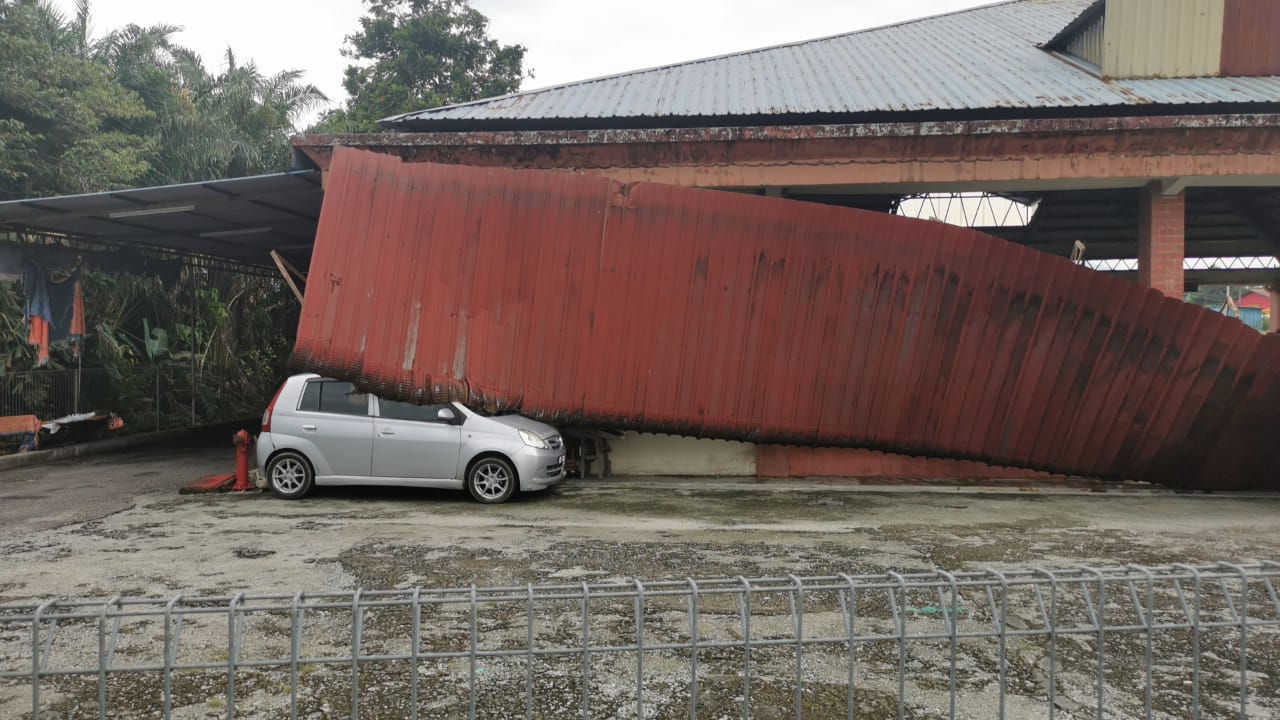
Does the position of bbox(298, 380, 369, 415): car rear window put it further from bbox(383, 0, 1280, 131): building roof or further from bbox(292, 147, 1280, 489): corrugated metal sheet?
bbox(383, 0, 1280, 131): building roof

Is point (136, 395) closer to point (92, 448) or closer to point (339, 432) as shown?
point (92, 448)

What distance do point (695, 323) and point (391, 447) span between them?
12.5ft

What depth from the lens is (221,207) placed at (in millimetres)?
12266

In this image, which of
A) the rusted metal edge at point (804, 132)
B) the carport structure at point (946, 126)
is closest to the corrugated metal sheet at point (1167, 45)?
the carport structure at point (946, 126)

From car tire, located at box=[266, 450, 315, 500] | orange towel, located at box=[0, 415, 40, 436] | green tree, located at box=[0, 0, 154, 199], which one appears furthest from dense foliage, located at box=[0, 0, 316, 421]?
car tire, located at box=[266, 450, 315, 500]

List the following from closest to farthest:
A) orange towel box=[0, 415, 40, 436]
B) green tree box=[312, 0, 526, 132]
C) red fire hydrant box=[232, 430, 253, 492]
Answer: red fire hydrant box=[232, 430, 253, 492] < orange towel box=[0, 415, 40, 436] < green tree box=[312, 0, 526, 132]

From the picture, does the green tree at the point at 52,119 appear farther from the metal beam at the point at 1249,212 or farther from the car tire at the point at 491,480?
the metal beam at the point at 1249,212

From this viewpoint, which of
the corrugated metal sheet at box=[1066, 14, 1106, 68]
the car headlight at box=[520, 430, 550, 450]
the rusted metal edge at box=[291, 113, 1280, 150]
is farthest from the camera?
the corrugated metal sheet at box=[1066, 14, 1106, 68]

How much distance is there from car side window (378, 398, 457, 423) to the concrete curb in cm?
707

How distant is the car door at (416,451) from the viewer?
8.80 meters

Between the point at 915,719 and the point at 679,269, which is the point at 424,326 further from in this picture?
the point at 915,719

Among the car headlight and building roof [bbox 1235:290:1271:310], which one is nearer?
the car headlight

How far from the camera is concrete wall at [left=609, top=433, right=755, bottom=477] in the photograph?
10609mm

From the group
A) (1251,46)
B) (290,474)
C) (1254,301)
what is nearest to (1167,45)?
(1251,46)
